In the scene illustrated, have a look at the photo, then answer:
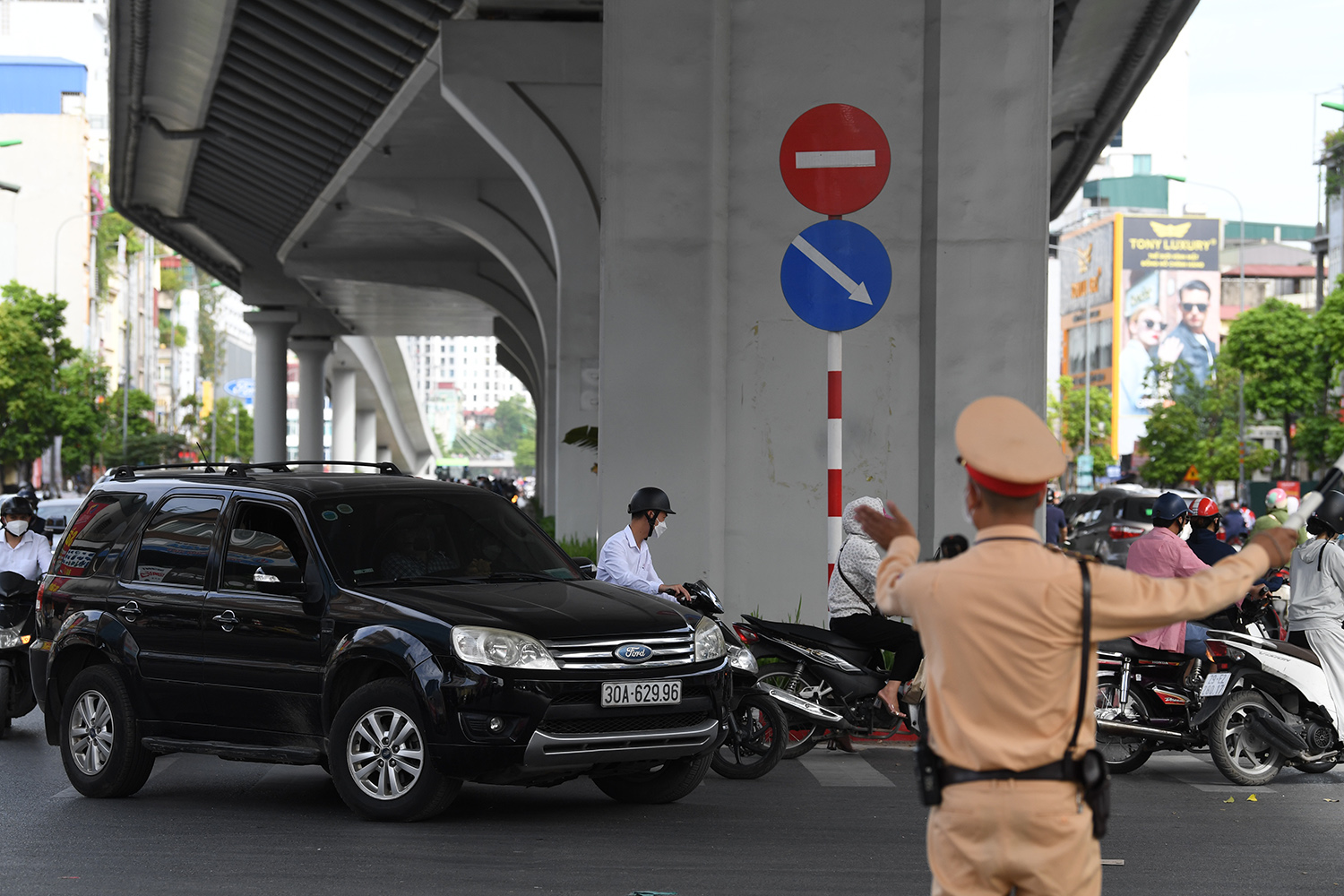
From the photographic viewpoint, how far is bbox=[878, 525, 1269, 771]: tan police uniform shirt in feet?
11.6

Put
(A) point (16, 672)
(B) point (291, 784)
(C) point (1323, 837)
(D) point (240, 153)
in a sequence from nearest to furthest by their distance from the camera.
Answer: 1. (C) point (1323, 837)
2. (B) point (291, 784)
3. (A) point (16, 672)
4. (D) point (240, 153)

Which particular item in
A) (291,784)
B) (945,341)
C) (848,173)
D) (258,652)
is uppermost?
(848,173)

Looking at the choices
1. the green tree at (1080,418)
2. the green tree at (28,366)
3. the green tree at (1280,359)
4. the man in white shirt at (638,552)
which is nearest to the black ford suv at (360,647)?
the man in white shirt at (638,552)

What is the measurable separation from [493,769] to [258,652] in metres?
1.50

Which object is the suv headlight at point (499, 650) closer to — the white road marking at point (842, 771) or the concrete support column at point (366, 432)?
the white road marking at point (842, 771)

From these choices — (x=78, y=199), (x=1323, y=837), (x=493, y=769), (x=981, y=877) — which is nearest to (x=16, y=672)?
(x=493, y=769)

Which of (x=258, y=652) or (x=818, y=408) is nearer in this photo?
(x=258, y=652)

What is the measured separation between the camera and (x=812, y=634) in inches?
377

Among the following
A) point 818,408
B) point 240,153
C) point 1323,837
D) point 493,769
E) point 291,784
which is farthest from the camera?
point 240,153

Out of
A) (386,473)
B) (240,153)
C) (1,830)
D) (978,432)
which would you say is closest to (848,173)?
(386,473)

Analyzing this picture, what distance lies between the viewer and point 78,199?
91.7 meters

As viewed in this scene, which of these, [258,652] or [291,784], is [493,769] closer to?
[258,652]

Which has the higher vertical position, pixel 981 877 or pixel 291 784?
pixel 981 877

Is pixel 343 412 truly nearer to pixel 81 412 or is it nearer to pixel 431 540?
pixel 81 412
